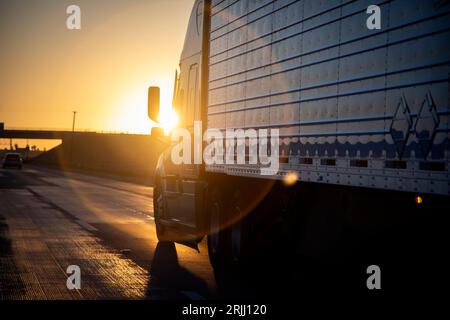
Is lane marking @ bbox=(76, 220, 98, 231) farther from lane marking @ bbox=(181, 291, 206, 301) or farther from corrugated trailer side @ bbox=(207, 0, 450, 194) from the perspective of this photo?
lane marking @ bbox=(181, 291, 206, 301)

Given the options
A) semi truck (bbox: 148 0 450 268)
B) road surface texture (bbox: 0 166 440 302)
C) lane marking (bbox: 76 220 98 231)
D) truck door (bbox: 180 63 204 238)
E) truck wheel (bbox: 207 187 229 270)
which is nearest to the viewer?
semi truck (bbox: 148 0 450 268)

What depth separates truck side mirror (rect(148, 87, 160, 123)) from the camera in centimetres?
1494

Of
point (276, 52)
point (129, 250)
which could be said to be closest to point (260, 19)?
point (276, 52)

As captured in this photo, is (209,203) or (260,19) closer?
(260,19)

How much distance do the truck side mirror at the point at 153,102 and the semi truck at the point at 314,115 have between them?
24mm

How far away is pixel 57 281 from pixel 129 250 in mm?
4221

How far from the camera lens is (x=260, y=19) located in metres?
11.4

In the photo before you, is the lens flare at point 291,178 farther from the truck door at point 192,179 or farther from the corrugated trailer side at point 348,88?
the truck door at point 192,179

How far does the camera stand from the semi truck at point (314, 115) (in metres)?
7.04

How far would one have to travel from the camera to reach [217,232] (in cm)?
1295

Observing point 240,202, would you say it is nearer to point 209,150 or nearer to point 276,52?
point 209,150

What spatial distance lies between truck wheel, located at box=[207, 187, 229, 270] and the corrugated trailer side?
2.52 feet

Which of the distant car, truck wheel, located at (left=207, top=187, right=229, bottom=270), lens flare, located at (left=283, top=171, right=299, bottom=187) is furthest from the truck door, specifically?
the distant car
